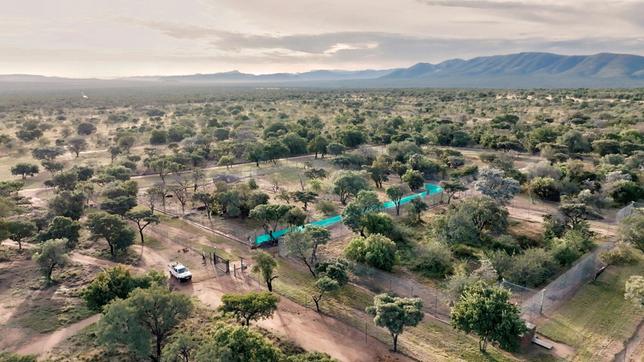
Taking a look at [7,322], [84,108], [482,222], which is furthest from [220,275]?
[84,108]

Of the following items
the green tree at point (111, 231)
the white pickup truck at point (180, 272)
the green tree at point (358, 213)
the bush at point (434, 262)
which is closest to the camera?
the white pickup truck at point (180, 272)

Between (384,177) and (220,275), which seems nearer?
(220,275)

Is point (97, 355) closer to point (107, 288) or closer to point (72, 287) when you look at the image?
point (107, 288)

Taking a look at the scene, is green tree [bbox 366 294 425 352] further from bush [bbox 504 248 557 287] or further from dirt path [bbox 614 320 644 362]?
dirt path [bbox 614 320 644 362]

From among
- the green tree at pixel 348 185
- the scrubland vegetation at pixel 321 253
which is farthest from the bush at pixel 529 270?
the green tree at pixel 348 185

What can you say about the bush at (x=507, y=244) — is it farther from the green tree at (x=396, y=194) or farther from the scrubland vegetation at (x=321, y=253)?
the green tree at (x=396, y=194)

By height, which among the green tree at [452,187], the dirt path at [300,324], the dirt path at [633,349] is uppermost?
the green tree at [452,187]

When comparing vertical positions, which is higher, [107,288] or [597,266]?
[107,288]

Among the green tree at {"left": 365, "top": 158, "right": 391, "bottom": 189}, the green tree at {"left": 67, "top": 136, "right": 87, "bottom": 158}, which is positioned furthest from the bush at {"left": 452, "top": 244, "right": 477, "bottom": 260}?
the green tree at {"left": 67, "top": 136, "right": 87, "bottom": 158}
